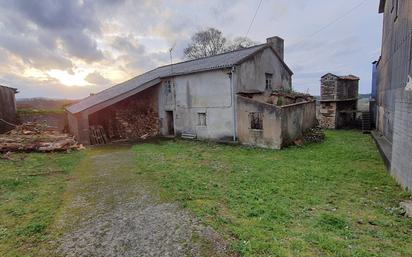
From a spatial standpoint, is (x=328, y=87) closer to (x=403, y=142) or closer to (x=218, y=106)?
(x=218, y=106)

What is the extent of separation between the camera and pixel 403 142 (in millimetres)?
5805

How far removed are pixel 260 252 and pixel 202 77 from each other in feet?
38.8

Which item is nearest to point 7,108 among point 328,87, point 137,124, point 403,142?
point 137,124

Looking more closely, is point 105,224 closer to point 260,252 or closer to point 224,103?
point 260,252

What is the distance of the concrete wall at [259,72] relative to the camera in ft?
43.4

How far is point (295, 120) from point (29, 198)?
38.7 ft

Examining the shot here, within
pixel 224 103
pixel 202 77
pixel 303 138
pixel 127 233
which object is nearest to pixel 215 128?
pixel 224 103

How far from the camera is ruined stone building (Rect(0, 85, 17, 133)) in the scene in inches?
683

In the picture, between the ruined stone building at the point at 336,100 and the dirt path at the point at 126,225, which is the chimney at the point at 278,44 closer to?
the ruined stone building at the point at 336,100

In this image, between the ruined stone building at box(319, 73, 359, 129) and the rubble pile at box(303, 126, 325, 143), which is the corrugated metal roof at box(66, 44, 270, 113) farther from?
the ruined stone building at box(319, 73, 359, 129)

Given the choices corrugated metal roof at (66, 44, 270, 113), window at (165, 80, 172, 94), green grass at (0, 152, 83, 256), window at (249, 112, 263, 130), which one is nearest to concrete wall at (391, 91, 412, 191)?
window at (249, 112, 263, 130)

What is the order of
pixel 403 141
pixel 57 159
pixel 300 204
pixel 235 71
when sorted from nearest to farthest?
pixel 300 204, pixel 403 141, pixel 57 159, pixel 235 71

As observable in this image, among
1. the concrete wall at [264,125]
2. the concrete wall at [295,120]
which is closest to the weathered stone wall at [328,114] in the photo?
the concrete wall at [295,120]

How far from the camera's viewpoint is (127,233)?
429 cm
